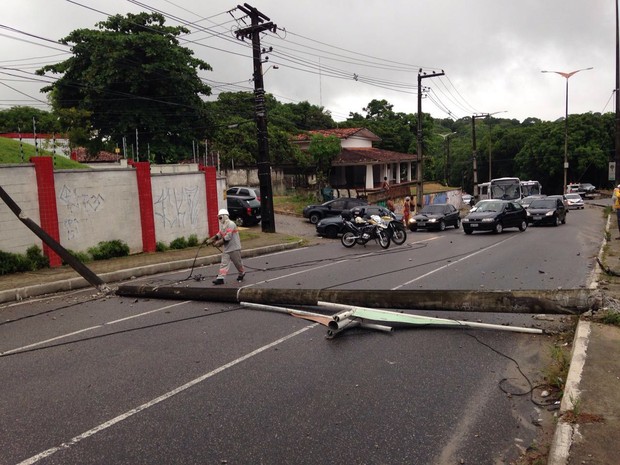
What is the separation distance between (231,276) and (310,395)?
7915mm

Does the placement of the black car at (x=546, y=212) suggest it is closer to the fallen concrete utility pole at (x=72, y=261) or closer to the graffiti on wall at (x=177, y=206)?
the graffiti on wall at (x=177, y=206)

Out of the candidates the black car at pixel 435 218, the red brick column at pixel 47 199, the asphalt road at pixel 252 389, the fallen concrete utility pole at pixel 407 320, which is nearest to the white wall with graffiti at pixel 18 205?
the red brick column at pixel 47 199

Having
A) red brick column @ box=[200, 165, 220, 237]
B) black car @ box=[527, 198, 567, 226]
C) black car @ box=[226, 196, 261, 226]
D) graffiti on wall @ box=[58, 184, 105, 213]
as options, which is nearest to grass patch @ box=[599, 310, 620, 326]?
graffiti on wall @ box=[58, 184, 105, 213]

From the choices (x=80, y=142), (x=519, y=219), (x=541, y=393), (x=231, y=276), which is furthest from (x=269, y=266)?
(x=80, y=142)

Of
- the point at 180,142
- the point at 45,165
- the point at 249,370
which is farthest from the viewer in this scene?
the point at 180,142

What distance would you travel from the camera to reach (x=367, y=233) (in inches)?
773

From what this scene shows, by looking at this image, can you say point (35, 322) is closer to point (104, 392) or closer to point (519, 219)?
point (104, 392)

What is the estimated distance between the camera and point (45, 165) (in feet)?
45.3

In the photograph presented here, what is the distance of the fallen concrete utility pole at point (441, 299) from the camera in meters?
7.00

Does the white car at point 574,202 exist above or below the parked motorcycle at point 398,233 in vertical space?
below

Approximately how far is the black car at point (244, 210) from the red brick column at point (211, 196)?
273 inches

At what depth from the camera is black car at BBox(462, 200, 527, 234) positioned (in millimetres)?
23844

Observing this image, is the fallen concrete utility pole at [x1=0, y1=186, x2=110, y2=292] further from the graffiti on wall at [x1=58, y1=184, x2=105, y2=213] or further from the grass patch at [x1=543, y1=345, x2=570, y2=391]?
the grass patch at [x1=543, y1=345, x2=570, y2=391]

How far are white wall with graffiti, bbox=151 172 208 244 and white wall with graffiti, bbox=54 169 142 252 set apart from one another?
98 centimetres
